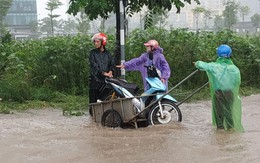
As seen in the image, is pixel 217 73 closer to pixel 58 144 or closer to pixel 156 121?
pixel 156 121

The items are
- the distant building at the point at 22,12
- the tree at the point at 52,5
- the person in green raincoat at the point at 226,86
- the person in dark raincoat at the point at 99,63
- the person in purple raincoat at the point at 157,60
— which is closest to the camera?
the person in green raincoat at the point at 226,86

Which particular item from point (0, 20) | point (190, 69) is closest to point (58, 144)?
point (190, 69)

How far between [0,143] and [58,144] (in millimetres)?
767

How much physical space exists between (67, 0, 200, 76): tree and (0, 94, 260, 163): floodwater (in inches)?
90.2

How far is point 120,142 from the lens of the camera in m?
6.15

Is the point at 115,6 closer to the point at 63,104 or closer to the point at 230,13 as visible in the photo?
the point at 63,104

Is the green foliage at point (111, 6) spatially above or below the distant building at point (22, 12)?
below

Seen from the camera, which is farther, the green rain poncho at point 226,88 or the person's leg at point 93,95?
the person's leg at point 93,95

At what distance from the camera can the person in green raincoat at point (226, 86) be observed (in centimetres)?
657

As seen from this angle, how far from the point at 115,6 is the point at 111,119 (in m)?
3.06

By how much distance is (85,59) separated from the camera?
34.4 feet

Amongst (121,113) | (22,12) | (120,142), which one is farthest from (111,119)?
(22,12)

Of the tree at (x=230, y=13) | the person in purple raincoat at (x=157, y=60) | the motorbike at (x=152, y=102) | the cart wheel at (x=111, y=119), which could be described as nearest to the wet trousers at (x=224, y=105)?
the motorbike at (x=152, y=102)

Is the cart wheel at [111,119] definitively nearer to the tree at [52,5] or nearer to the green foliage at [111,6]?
the green foliage at [111,6]
